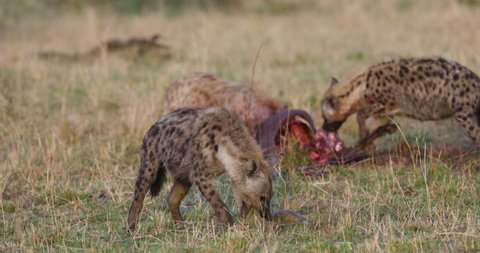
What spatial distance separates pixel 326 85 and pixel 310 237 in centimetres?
569

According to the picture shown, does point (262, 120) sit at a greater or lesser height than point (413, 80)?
lesser

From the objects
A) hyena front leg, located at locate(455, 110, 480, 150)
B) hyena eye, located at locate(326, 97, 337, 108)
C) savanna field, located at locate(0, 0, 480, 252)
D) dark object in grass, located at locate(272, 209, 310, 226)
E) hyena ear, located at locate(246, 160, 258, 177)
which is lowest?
savanna field, located at locate(0, 0, 480, 252)

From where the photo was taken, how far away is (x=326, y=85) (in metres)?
11.4

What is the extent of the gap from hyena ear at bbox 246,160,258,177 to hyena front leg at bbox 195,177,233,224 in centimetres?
25

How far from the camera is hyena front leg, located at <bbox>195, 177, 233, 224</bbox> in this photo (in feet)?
20.0

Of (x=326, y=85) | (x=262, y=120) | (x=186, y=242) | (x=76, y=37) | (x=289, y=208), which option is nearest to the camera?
(x=186, y=242)

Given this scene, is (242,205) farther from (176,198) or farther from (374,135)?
(374,135)

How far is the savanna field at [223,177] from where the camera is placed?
596 cm

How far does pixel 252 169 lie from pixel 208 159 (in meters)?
0.30

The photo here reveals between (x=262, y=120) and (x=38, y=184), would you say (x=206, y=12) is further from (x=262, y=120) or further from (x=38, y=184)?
(x=38, y=184)

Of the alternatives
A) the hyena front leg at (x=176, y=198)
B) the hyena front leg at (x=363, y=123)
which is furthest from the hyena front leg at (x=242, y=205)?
the hyena front leg at (x=363, y=123)

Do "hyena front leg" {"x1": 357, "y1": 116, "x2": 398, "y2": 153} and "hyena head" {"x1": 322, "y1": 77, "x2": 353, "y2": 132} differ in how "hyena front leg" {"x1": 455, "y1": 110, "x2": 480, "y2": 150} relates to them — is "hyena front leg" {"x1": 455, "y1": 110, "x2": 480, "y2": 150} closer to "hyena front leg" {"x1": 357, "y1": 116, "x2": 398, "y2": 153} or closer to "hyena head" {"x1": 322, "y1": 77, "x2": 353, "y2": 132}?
"hyena front leg" {"x1": 357, "y1": 116, "x2": 398, "y2": 153}

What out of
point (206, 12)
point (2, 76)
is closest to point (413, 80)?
point (2, 76)

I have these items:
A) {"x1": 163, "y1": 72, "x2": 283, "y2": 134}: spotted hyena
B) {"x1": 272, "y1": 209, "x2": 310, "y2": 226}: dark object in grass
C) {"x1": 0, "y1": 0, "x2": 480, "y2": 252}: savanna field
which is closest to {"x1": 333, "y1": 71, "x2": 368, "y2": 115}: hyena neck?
{"x1": 0, "y1": 0, "x2": 480, "y2": 252}: savanna field
